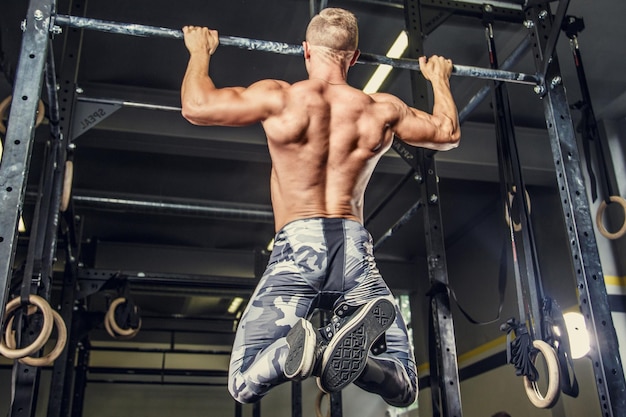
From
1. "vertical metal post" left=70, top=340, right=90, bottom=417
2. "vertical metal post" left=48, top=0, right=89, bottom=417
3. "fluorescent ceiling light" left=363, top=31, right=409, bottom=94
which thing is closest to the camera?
"vertical metal post" left=48, top=0, right=89, bottom=417

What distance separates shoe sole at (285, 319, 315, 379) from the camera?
1.84m

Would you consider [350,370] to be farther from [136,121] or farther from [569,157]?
[136,121]

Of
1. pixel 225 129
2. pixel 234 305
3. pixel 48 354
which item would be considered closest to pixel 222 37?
pixel 48 354

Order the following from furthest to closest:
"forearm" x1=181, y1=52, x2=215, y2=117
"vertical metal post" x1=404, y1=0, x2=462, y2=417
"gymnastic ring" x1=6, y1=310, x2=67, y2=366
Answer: "vertical metal post" x1=404, y1=0, x2=462, y2=417
"gymnastic ring" x1=6, y1=310, x2=67, y2=366
"forearm" x1=181, y1=52, x2=215, y2=117

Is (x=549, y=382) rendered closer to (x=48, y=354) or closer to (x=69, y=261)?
(x=48, y=354)

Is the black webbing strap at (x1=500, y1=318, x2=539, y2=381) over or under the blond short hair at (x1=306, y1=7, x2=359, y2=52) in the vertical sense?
under

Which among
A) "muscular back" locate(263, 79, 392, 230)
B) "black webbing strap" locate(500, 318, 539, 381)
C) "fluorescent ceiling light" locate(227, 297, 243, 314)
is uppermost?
"fluorescent ceiling light" locate(227, 297, 243, 314)

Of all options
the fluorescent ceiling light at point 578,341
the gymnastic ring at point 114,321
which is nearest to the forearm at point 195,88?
the gymnastic ring at point 114,321

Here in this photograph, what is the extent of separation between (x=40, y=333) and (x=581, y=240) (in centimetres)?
237

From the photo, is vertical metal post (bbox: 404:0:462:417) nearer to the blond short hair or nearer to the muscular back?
the muscular back

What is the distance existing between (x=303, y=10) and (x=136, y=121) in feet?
6.58

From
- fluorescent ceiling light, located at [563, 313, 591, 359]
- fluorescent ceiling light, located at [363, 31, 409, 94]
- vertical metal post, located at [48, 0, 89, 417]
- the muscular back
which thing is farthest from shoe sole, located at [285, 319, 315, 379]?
fluorescent ceiling light, located at [563, 313, 591, 359]

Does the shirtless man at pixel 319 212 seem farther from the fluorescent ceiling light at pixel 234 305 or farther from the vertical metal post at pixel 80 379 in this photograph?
the fluorescent ceiling light at pixel 234 305

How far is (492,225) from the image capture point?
8406 mm
